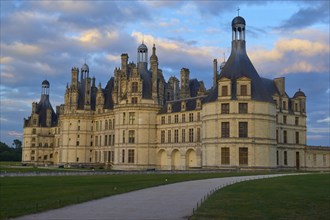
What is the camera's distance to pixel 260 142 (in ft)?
194

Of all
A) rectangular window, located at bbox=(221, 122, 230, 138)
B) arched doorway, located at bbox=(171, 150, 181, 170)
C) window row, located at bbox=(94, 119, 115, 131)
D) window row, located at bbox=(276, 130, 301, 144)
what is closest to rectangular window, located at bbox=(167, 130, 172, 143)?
arched doorway, located at bbox=(171, 150, 181, 170)

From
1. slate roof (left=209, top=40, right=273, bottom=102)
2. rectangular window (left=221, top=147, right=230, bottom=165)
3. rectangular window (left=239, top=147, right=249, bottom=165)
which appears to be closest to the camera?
rectangular window (left=239, top=147, right=249, bottom=165)

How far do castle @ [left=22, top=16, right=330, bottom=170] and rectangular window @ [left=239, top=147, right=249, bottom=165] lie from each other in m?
0.13

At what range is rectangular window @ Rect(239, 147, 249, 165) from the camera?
192 feet

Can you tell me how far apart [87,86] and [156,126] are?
22.3m

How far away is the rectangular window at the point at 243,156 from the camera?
5853cm

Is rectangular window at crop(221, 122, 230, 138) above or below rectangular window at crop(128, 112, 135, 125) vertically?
below

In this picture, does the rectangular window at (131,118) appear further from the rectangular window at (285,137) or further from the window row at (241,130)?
the rectangular window at (285,137)

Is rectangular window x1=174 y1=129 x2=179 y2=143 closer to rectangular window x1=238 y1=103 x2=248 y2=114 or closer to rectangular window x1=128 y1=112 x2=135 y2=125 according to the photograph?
rectangular window x1=128 y1=112 x2=135 y2=125

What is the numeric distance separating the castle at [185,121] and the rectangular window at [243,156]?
130mm

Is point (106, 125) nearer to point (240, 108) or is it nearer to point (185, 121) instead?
point (185, 121)

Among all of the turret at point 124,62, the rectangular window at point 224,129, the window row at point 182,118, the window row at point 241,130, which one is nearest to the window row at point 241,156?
the window row at point 241,130

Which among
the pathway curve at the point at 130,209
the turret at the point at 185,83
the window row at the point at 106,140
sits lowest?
the pathway curve at the point at 130,209

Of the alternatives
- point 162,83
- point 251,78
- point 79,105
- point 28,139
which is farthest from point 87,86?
point 251,78
